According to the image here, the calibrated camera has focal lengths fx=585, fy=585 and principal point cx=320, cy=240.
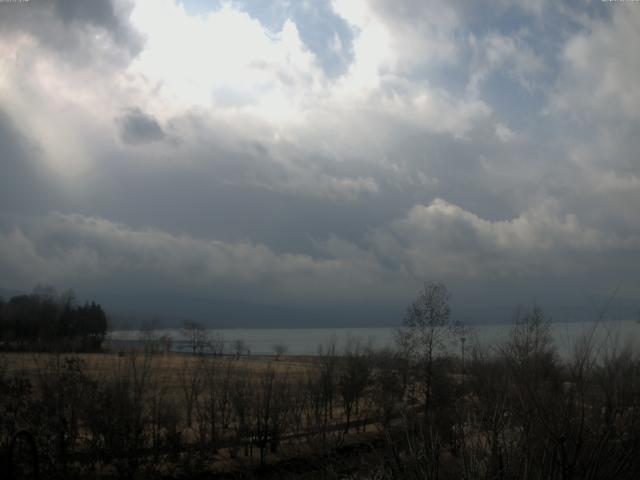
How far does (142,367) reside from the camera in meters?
30.5

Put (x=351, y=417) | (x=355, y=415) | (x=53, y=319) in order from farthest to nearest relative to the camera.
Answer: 1. (x=53, y=319)
2. (x=351, y=417)
3. (x=355, y=415)

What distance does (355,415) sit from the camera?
5091cm

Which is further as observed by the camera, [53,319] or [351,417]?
[53,319]

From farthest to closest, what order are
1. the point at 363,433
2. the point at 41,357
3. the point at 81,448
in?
the point at 363,433
the point at 41,357
the point at 81,448

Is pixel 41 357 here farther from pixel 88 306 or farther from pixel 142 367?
pixel 88 306

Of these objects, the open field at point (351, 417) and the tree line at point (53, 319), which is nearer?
the open field at point (351, 417)

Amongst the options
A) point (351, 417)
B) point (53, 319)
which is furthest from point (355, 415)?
point (53, 319)

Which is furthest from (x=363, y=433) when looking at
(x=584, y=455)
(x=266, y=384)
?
(x=584, y=455)

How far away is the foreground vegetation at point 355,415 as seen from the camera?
8.65 metres

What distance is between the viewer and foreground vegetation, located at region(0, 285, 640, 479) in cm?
865

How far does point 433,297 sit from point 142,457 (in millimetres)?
34972

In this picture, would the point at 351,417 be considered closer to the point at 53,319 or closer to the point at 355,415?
the point at 355,415

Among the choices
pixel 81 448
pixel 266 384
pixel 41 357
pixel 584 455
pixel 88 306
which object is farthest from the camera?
pixel 88 306

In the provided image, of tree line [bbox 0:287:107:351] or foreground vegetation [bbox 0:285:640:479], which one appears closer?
foreground vegetation [bbox 0:285:640:479]
